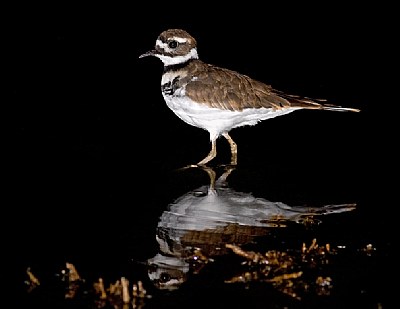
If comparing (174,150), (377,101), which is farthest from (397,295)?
(377,101)

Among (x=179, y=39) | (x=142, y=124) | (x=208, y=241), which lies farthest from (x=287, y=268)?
(x=142, y=124)

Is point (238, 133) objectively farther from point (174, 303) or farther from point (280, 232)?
point (174, 303)

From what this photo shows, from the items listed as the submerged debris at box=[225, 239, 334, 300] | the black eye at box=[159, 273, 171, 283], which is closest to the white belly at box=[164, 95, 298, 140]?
the submerged debris at box=[225, 239, 334, 300]

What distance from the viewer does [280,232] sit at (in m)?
7.48

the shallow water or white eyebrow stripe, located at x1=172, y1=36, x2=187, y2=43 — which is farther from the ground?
white eyebrow stripe, located at x1=172, y1=36, x2=187, y2=43

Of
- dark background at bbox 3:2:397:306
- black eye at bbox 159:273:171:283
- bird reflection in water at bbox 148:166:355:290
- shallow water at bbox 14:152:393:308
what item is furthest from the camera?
dark background at bbox 3:2:397:306

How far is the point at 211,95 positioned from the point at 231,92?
0.22 metres

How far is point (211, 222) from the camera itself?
7695 millimetres

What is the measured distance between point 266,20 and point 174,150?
601cm

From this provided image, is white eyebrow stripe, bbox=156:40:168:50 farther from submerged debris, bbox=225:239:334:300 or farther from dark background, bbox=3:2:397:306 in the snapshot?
submerged debris, bbox=225:239:334:300

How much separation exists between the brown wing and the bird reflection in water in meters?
0.81

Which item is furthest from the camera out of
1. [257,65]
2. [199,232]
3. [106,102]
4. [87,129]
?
[257,65]

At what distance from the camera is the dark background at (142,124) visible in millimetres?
8273

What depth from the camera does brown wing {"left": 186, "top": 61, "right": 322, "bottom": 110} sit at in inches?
353
